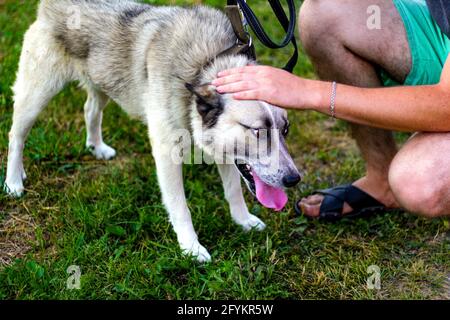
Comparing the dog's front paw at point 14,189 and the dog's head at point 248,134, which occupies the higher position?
the dog's head at point 248,134

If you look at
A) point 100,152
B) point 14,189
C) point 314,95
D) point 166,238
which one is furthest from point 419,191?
point 14,189

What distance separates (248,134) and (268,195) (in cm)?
37

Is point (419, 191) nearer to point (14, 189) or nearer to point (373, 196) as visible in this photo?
point (373, 196)

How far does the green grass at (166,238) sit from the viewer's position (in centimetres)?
286

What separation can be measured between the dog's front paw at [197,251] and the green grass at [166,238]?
0.04 meters

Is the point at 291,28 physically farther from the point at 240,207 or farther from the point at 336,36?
the point at 240,207

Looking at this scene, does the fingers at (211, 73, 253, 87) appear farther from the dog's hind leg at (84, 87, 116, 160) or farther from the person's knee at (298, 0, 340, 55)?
the dog's hind leg at (84, 87, 116, 160)

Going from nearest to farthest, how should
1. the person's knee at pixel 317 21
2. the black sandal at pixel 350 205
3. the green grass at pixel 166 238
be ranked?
the green grass at pixel 166 238 < the person's knee at pixel 317 21 < the black sandal at pixel 350 205

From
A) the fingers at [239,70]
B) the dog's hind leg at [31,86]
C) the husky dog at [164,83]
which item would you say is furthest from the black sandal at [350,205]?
the dog's hind leg at [31,86]

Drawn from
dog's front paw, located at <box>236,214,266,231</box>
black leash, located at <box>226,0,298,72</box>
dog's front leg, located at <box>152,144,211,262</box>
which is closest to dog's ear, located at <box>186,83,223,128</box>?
black leash, located at <box>226,0,298,72</box>

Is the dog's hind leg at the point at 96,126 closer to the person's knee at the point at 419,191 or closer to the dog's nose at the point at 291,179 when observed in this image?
the dog's nose at the point at 291,179

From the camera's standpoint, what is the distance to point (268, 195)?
292 cm

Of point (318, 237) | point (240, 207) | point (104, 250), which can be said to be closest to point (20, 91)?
point (104, 250)

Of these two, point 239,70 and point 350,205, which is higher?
point 239,70
